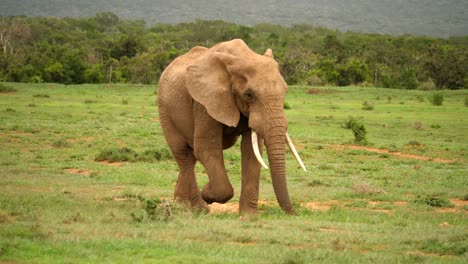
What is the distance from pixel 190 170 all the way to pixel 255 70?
7.89 feet

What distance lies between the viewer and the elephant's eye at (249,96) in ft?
32.2

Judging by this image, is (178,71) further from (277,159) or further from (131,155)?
(131,155)

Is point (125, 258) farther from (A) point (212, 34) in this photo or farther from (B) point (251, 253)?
(A) point (212, 34)

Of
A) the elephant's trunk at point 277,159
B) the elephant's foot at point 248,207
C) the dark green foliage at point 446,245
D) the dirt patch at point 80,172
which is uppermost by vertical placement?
the elephant's trunk at point 277,159

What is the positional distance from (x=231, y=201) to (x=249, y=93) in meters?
3.39

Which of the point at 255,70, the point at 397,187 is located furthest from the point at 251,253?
the point at 397,187

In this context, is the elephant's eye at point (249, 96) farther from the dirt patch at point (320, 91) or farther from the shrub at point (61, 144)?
the dirt patch at point (320, 91)

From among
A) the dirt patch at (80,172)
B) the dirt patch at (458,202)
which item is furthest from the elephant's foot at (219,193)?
the dirt patch at (80,172)

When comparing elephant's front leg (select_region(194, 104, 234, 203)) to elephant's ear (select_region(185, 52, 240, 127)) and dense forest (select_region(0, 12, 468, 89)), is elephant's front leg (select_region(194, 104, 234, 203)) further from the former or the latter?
dense forest (select_region(0, 12, 468, 89))

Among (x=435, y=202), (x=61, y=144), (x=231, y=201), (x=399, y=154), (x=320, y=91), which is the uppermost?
(x=435, y=202)

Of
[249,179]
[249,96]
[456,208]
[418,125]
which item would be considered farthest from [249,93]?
[418,125]

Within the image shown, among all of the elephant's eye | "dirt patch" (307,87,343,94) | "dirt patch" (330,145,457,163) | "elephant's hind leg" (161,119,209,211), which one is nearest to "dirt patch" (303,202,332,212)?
"elephant's hind leg" (161,119,209,211)

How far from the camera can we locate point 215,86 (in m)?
10.2

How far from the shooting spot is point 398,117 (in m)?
30.5
